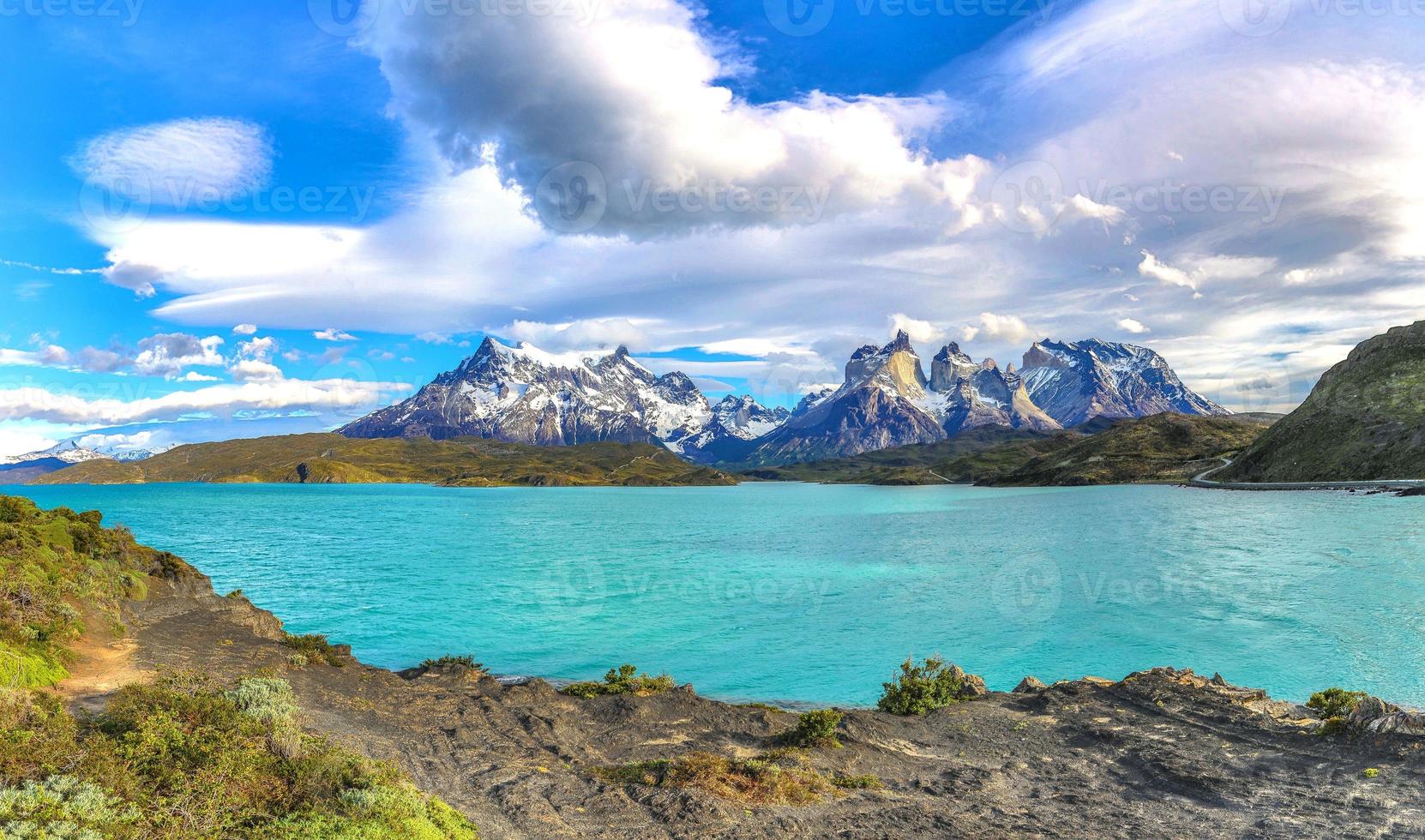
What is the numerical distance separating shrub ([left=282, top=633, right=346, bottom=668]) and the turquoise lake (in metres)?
7.41

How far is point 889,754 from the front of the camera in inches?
886

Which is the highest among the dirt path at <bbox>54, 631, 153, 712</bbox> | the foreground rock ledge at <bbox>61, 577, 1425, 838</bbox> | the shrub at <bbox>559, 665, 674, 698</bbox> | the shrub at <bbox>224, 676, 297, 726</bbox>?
the shrub at <bbox>224, 676, 297, 726</bbox>

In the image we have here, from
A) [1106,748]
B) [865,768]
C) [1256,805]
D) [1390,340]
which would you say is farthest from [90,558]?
[1390,340]

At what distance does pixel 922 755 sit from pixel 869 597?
37.8 m

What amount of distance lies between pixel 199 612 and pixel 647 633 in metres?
27.4

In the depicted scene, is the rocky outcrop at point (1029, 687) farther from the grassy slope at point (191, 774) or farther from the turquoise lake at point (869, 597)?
the grassy slope at point (191, 774)

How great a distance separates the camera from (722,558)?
87.6 meters

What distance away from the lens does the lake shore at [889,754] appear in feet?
55.2

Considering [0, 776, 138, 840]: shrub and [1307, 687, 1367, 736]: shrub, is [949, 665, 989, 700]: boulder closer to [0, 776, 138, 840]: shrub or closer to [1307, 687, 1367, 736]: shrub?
[1307, 687, 1367, 736]: shrub

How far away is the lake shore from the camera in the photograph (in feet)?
55.2

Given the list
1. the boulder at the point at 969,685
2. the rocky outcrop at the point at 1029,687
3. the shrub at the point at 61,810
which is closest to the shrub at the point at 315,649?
the shrub at the point at 61,810

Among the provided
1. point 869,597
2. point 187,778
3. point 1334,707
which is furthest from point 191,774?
point 869,597

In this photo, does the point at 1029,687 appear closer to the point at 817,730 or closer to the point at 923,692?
the point at 923,692

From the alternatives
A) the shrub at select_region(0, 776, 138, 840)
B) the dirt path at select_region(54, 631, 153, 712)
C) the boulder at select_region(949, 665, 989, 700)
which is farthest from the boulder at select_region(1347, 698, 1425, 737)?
the dirt path at select_region(54, 631, 153, 712)
